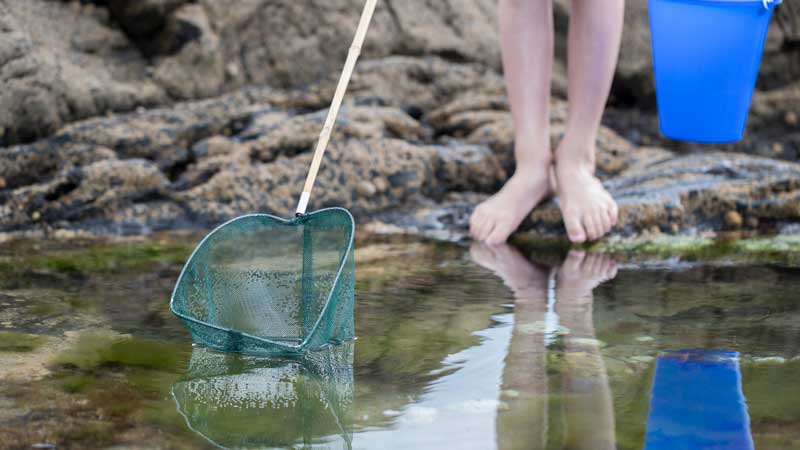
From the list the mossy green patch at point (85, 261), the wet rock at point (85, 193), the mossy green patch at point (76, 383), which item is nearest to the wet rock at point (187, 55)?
the wet rock at point (85, 193)

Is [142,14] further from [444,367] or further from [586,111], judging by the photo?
[444,367]

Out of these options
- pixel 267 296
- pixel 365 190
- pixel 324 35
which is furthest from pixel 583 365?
pixel 324 35

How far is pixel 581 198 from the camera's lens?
371 cm

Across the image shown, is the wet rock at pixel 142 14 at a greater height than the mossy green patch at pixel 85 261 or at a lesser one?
greater

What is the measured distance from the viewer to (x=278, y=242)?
12.0 ft

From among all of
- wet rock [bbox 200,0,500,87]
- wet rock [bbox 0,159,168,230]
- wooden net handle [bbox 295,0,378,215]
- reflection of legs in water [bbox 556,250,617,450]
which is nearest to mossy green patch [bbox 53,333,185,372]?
wooden net handle [bbox 295,0,378,215]

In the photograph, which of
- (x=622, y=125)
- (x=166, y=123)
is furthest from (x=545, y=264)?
(x=622, y=125)

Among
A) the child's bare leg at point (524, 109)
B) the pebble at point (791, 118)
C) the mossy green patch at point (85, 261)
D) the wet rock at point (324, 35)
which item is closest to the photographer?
the mossy green patch at point (85, 261)

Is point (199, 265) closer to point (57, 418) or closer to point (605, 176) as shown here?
point (57, 418)

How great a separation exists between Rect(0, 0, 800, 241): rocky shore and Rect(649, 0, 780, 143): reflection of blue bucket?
56cm

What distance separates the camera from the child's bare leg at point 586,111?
11.7 ft

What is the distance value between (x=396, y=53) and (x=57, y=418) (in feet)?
14.8

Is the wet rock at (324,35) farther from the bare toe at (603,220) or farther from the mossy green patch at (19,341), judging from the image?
the mossy green patch at (19,341)

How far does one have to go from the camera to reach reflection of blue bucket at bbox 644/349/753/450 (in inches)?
72.3
